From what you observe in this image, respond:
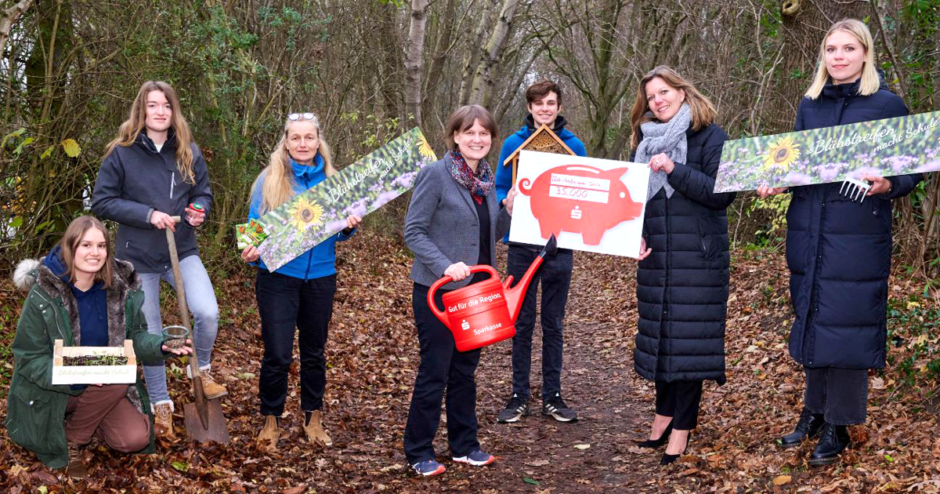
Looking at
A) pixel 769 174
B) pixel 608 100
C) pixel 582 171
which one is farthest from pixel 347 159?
pixel 608 100

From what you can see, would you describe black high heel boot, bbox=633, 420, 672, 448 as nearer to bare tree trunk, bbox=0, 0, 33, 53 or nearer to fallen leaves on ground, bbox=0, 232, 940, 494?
fallen leaves on ground, bbox=0, 232, 940, 494

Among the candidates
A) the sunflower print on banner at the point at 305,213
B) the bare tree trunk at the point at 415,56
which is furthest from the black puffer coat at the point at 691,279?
the bare tree trunk at the point at 415,56

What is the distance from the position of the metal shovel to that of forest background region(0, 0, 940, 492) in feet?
5.52

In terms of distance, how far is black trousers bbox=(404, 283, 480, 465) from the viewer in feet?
16.2

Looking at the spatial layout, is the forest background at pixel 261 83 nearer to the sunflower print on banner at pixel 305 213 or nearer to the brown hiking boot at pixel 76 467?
the brown hiking boot at pixel 76 467

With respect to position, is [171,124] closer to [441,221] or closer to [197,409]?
[197,409]

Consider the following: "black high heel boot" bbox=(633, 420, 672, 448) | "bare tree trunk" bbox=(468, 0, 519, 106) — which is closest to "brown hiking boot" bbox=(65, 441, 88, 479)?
"black high heel boot" bbox=(633, 420, 672, 448)

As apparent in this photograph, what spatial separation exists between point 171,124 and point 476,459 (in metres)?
3.12

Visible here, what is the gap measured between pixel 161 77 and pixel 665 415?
5.83 metres

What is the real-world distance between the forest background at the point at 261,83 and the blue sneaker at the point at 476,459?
3.05 m

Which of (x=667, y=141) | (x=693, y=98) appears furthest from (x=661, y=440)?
(x=693, y=98)

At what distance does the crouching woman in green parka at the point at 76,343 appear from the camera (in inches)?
173

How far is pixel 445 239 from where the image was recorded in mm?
4918

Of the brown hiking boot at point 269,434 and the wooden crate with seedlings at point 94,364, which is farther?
the brown hiking boot at point 269,434
